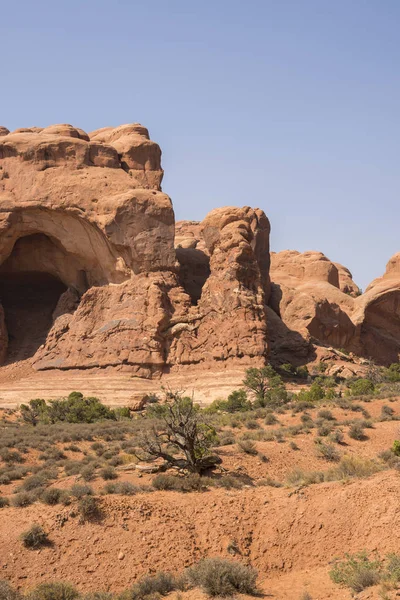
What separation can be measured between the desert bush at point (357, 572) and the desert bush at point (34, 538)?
226 inches

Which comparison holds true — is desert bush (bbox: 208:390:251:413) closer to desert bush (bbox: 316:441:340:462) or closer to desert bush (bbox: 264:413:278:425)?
desert bush (bbox: 264:413:278:425)

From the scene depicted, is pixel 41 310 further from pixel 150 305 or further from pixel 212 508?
pixel 212 508

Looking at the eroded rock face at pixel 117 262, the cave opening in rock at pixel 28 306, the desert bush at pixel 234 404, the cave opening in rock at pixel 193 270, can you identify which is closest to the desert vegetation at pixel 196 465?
the desert bush at pixel 234 404

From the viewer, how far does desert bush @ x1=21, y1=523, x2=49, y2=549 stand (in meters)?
13.6

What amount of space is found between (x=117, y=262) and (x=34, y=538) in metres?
34.8

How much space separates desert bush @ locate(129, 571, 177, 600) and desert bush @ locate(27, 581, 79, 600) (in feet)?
3.46

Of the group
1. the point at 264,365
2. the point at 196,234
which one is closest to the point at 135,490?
the point at 264,365

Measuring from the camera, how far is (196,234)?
80000mm

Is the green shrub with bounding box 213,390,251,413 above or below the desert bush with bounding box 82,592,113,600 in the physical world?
above

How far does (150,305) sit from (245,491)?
95.5 feet

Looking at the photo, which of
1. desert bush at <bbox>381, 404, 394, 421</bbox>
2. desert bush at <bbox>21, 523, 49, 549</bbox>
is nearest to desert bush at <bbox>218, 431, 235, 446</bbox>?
desert bush at <bbox>381, 404, 394, 421</bbox>

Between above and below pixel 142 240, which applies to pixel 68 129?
above

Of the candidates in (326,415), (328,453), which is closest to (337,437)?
(328,453)

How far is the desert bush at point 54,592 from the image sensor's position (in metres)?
11.7
